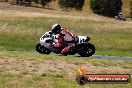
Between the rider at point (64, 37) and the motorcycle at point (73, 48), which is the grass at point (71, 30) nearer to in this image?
the motorcycle at point (73, 48)

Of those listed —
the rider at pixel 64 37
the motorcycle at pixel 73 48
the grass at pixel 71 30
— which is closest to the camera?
the rider at pixel 64 37

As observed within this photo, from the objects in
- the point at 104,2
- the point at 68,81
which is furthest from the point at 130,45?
the point at 104,2

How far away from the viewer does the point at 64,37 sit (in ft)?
87.8

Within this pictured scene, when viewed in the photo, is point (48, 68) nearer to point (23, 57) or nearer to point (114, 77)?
point (23, 57)

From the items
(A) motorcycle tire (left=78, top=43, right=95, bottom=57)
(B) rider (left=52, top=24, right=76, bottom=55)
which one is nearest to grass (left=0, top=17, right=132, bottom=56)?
(A) motorcycle tire (left=78, top=43, right=95, bottom=57)

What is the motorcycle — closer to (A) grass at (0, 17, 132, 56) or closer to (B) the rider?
(B) the rider

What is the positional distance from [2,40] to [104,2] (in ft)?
194

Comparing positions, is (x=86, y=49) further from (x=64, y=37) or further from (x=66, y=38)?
(x=64, y=37)

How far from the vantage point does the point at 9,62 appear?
18719 mm

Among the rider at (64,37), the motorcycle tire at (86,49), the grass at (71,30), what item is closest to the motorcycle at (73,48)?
the motorcycle tire at (86,49)

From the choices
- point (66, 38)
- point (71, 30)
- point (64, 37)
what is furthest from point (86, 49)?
point (71, 30)

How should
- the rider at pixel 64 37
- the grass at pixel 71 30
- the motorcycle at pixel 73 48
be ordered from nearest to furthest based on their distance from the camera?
1. the rider at pixel 64 37
2. the motorcycle at pixel 73 48
3. the grass at pixel 71 30

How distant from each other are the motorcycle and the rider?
0.23 m

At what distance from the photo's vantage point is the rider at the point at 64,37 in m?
26.5
